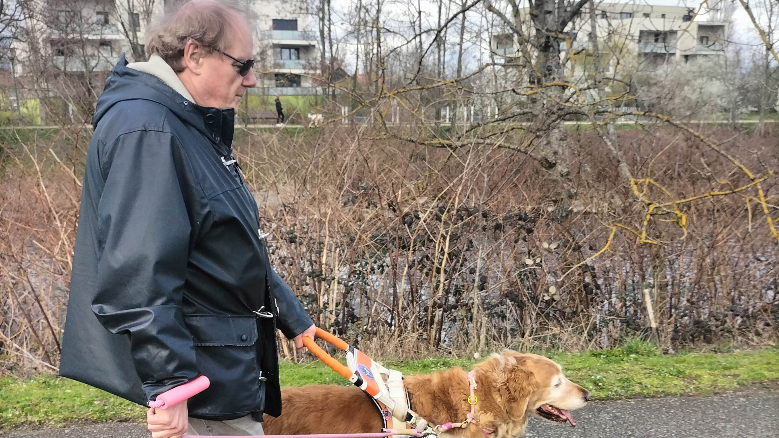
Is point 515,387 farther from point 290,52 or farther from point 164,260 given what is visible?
point 290,52

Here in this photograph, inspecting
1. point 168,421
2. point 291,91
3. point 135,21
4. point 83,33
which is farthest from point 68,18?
point 168,421

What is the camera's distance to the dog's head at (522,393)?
3176 mm

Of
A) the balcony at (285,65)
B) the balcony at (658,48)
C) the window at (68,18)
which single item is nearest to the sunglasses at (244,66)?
the balcony at (658,48)

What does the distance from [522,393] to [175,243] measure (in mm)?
2309

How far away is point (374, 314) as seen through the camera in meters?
6.34

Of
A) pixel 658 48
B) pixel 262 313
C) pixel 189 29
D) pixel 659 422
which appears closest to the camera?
pixel 189 29

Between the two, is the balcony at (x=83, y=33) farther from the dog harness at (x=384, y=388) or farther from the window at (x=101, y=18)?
the dog harness at (x=384, y=388)

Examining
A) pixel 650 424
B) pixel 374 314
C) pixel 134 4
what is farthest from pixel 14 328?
pixel 134 4

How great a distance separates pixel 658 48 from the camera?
1112 cm

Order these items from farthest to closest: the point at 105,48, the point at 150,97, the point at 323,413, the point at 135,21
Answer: the point at 105,48 < the point at 135,21 < the point at 323,413 < the point at 150,97

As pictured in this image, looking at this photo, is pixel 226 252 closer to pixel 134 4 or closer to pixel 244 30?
pixel 244 30

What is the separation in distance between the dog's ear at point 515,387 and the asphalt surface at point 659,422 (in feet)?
2.26

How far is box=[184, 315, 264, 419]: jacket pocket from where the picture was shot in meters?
1.79

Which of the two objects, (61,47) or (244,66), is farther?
(61,47)
